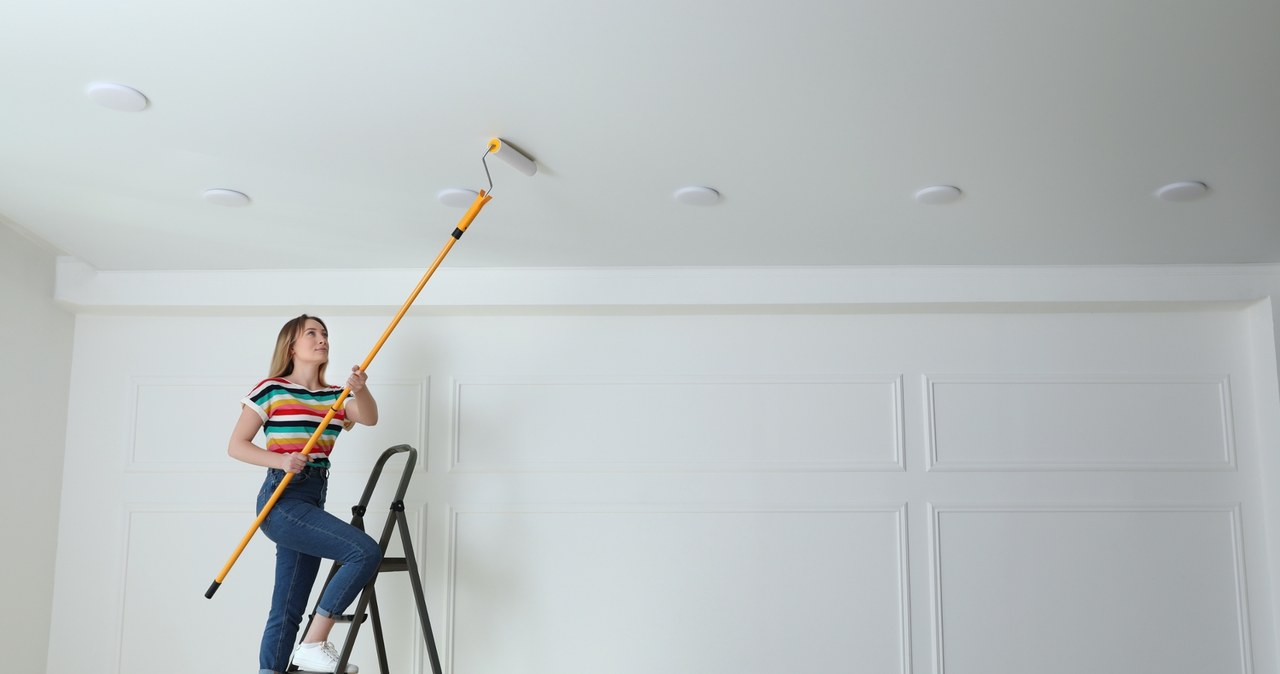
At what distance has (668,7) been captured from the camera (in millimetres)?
2031

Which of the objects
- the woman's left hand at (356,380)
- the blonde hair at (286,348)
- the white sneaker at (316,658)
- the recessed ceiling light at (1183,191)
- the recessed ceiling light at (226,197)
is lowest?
the white sneaker at (316,658)

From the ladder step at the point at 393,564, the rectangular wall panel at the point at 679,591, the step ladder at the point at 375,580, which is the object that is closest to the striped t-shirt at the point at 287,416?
the step ladder at the point at 375,580

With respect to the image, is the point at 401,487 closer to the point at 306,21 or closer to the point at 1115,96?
the point at 306,21

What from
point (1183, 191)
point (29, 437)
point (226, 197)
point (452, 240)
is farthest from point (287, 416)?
point (1183, 191)

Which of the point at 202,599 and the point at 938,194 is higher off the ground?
the point at 938,194

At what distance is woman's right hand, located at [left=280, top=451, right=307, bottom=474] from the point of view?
9.69 ft

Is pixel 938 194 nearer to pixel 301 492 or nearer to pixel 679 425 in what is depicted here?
pixel 679 425

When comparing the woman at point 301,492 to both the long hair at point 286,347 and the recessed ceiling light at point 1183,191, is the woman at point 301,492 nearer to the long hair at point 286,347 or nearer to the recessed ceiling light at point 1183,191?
the long hair at point 286,347

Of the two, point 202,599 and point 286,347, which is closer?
point 286,347

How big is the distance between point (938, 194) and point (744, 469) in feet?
4.77

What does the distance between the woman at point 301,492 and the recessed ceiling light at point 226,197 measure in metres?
0.46

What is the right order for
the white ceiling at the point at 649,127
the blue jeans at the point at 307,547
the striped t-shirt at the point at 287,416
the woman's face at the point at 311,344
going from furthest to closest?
the woman's face at the point at 311,344 → the striped t-shirt at the point at 287,416 → the blue jeans at the point at 307,547 → the white ceiling at the point at 649,127

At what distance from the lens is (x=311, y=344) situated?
10.8 feet

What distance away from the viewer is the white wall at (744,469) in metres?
3.86
